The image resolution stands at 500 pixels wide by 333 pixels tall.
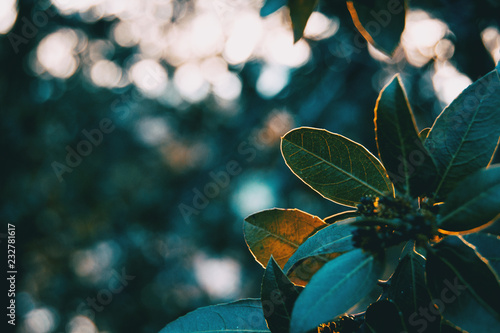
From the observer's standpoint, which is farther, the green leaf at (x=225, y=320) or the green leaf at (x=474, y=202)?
the green leaf at (x=225, y=320)

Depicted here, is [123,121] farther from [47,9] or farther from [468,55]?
[468,55]

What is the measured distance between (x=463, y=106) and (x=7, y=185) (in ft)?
22.2

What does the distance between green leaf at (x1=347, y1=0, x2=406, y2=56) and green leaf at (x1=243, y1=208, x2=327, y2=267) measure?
48 centimetres

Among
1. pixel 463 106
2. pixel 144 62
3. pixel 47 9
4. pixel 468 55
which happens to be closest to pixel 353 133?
pixel 468 55

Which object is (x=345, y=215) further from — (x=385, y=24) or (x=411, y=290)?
(x=385, y=24)

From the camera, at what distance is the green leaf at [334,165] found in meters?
0.74

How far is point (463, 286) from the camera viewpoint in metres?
0.57

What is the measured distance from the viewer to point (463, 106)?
68cm

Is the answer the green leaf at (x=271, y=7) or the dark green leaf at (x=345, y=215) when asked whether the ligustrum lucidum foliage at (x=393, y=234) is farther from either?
the green leaf at (x=271, y=7)

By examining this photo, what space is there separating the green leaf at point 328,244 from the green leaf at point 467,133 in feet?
0.65

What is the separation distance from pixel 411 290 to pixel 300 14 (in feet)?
2.45
